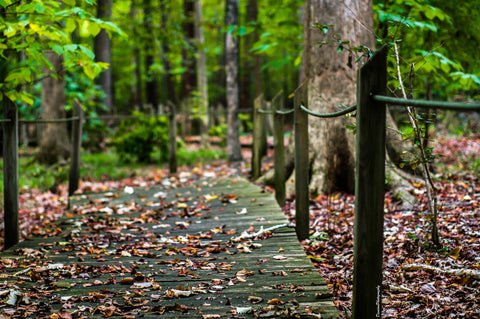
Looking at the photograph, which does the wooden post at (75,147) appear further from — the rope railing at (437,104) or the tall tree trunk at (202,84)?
the tall tree trunk at (202,84)

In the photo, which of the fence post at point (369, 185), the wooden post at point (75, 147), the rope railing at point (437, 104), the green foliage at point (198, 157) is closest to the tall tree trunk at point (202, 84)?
the green foliage at point (198, 157)

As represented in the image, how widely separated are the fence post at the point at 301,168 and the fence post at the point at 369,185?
203 cm

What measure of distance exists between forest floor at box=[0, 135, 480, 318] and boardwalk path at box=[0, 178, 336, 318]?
1.05ft

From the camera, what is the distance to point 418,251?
3422 mm

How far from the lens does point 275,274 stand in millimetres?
3119

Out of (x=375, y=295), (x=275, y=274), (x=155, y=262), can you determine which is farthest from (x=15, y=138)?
(x=375, y=295)

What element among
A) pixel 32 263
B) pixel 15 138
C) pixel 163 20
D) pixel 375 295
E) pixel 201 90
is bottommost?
pixel 32 263

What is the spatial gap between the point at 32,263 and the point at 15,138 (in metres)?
1.50

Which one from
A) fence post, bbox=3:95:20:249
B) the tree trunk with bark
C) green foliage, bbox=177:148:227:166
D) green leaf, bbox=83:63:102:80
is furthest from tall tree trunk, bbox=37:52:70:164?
the tree trunk with bark

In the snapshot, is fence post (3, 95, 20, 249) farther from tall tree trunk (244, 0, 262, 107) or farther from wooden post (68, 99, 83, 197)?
tall tree trunk (244, 0, 262, 107)

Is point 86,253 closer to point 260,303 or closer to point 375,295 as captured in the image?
point 260,303

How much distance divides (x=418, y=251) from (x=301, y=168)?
1.41 meters

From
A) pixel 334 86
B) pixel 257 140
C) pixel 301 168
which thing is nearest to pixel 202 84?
pixel 257 140

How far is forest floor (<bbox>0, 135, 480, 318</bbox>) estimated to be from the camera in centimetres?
256
